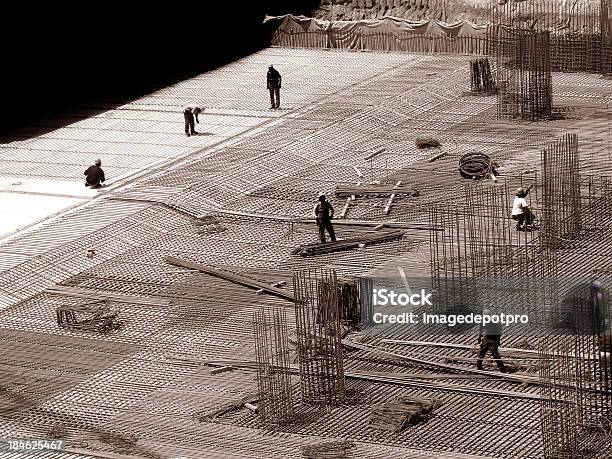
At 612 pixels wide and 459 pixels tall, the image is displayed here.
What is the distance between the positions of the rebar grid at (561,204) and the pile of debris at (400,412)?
652 centimetres

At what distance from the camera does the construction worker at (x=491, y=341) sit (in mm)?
21812

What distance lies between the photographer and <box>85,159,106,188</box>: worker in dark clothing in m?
33.2

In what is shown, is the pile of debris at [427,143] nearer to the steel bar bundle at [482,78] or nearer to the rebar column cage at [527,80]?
the rebar column cage at [527,80]

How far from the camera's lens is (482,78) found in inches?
1549

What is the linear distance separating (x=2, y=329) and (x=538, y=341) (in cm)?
885

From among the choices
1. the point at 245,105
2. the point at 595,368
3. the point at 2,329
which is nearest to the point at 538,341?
the point at 595,368

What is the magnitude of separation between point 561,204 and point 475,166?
4071 mm

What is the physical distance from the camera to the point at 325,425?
69.0 feet

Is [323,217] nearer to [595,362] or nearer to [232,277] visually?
[232,277]

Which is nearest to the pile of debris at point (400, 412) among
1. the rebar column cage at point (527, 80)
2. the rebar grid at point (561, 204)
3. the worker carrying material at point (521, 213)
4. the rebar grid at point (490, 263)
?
the rebar grid at point (490, 263)

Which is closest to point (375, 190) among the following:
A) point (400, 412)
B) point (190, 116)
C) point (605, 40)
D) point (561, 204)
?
point (561, 204)

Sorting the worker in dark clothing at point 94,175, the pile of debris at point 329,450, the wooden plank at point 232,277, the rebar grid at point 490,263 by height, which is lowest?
the pile of debris at point 329,450

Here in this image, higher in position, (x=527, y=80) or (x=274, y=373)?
(x=527, y=80)

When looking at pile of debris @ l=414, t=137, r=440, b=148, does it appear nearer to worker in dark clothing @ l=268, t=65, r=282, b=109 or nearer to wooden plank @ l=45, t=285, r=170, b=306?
worker in dark clothing @ l=268, t=65, r=282, b=109
